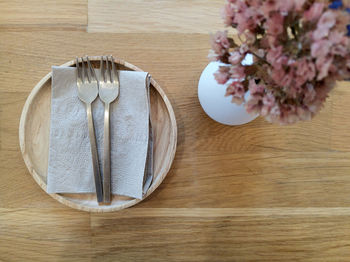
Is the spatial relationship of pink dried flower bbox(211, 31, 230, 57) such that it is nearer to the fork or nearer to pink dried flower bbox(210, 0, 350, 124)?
pink dried flower bbox(210, 0, 350, 124)

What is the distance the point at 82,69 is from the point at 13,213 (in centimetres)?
30

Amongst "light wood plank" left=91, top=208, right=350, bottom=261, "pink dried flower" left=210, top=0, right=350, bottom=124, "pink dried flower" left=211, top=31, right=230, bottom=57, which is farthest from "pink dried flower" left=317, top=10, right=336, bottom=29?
"light wood plank" left=91, top=208, right=350, bottom=261

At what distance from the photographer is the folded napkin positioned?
1.55 feet

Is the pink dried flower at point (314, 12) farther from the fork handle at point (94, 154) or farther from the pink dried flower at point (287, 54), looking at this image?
the fork handle at point (94, 154)

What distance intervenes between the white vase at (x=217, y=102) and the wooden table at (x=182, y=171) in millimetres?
51

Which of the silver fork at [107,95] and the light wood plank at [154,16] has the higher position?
the light wood plank at [154,16]

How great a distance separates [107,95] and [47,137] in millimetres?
133

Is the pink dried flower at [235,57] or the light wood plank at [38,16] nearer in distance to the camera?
the pink dried flower at [235,57]

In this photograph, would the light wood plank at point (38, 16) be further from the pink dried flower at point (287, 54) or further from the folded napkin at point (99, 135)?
the pink dried flower at point (287, 54)

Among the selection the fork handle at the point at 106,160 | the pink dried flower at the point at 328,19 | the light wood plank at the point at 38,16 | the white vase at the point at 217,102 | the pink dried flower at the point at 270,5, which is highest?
the pink dried flower at the point at 270,5

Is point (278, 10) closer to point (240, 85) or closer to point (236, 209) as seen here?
Result: point (240, 85)

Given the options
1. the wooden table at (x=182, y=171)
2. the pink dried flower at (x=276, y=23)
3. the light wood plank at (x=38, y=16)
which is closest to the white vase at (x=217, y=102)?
the wooden table at (x=182, y=171)

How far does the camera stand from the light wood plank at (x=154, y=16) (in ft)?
1.75

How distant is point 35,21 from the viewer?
528 millimetres
